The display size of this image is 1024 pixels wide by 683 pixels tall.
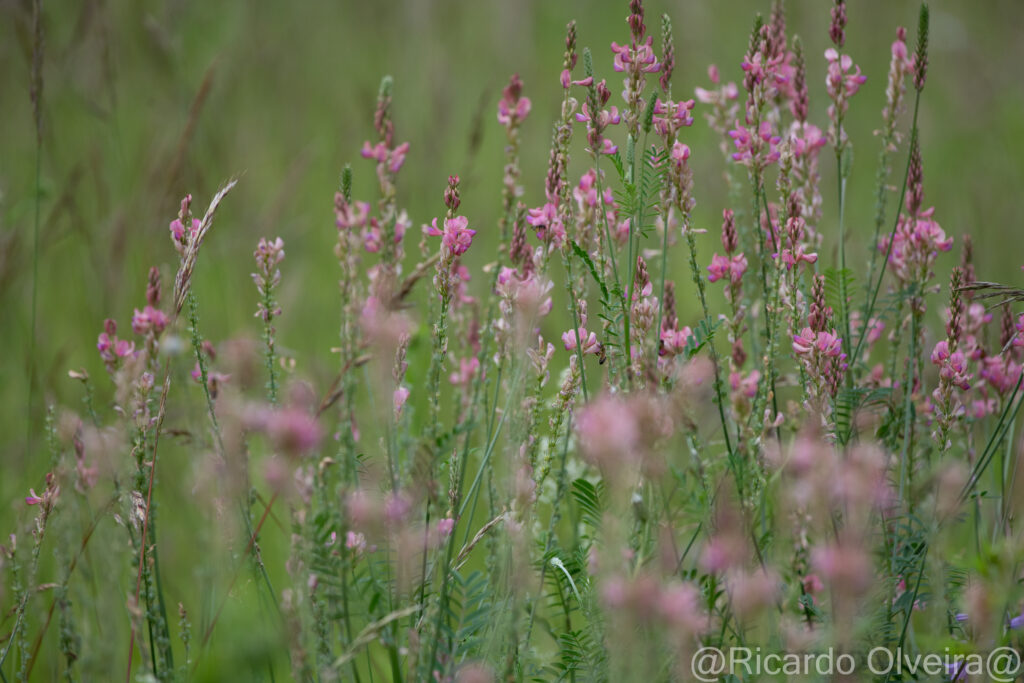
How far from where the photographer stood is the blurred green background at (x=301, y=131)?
2799 millimetres

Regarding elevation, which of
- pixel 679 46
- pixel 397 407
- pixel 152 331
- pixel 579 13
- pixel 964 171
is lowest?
pixel 397 407

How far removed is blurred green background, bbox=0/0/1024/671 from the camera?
2799 mm

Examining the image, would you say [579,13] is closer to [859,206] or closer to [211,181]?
[859,206]

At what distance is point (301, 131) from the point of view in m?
4.62

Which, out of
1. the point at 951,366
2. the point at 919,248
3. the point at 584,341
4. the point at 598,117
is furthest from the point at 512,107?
the point at 951,366

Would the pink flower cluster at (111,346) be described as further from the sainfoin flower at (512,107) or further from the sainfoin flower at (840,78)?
the sainfoin flower at (840,78)

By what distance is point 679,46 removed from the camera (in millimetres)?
4789

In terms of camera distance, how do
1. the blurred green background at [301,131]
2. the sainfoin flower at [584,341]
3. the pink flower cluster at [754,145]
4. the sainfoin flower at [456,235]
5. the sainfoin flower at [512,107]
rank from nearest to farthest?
the sainfoin flower at [456,235], the sainfoin flower at [584,341], the pink flower cluster at [754,145], the sainfoin flower at [512,107], the blurred green background at [301,131]

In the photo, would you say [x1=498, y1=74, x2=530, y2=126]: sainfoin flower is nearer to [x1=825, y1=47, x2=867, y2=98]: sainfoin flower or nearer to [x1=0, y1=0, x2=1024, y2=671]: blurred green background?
[x1=0, y1=0, x2=1024, y2=671]: blurred green background

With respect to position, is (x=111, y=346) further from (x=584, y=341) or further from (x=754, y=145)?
(x=754, y=145)

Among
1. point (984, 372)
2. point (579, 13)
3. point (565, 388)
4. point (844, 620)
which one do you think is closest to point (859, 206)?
point (579, 13)

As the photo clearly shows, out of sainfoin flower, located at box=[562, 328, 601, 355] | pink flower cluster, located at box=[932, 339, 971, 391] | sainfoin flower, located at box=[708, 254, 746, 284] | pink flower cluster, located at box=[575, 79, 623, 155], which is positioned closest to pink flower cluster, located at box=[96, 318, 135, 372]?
sainfoin flower, located at box=[562, 328, 601, 355]

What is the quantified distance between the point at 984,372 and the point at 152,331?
154 centimetres

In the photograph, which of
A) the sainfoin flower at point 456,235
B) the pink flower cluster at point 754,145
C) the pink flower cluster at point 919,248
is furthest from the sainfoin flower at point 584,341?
the pink flower cluster at point 919,248
